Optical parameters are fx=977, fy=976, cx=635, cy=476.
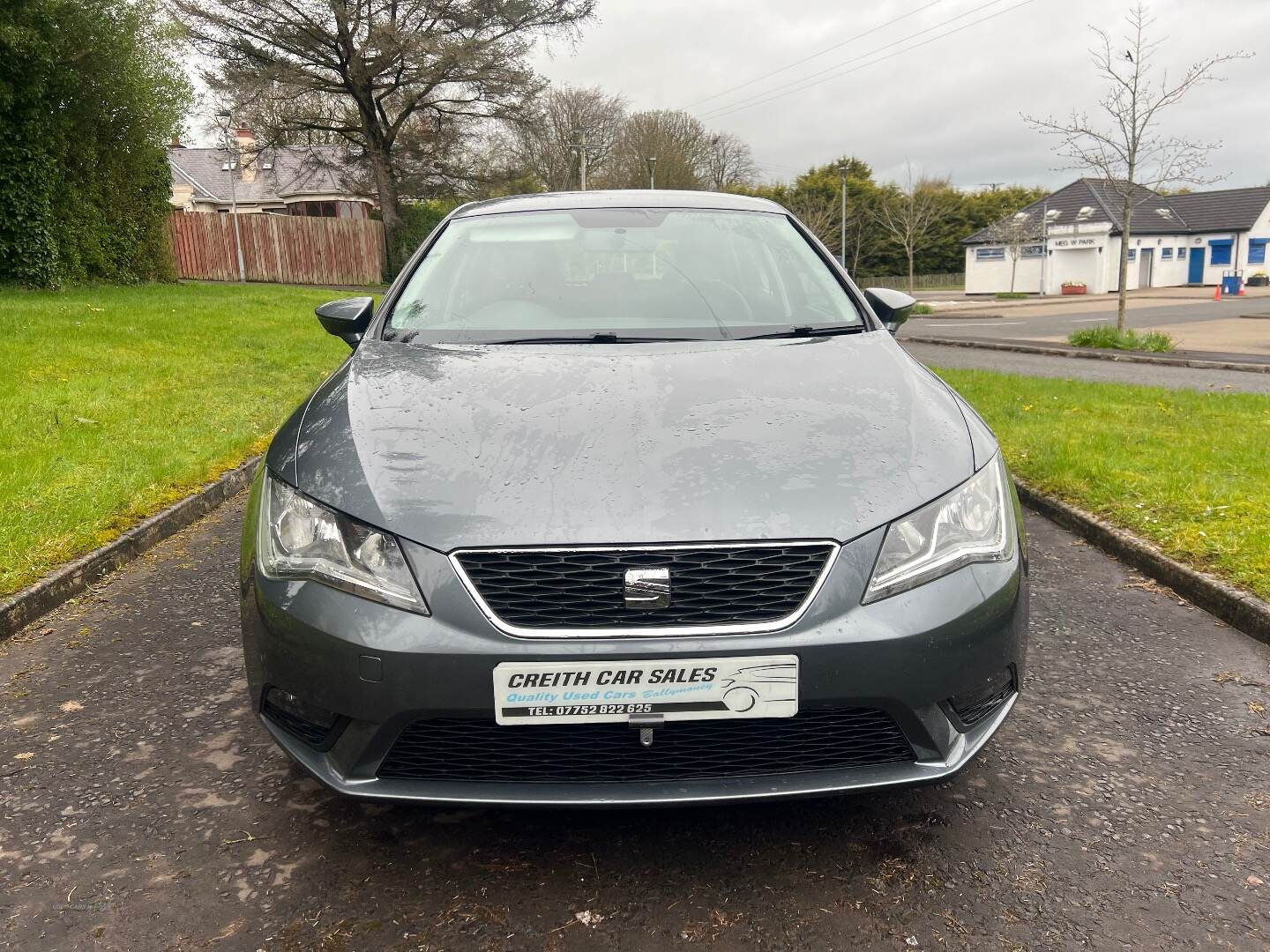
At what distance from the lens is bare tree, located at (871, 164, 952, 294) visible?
49.4 meters

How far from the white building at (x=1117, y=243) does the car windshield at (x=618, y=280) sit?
158ft

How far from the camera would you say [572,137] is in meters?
45.6

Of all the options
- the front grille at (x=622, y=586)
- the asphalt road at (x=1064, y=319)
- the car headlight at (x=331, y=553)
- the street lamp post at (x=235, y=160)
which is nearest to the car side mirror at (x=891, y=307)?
the front grille at (x=622, y=586)

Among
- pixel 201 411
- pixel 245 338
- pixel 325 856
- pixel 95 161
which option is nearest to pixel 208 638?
pixel 325 856

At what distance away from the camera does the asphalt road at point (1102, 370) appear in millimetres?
11086

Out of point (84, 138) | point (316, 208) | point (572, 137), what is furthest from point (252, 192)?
point (84, 138)

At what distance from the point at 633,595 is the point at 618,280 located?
1.66 m

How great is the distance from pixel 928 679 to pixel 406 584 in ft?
3.45

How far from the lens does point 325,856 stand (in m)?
2.17

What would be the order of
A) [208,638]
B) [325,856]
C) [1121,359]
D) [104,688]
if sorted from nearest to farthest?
1. [325,856]
2. [104,688]
3. [208,638]
4. [1121,359]

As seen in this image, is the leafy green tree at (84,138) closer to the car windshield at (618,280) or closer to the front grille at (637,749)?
the car windshield at (618,280)

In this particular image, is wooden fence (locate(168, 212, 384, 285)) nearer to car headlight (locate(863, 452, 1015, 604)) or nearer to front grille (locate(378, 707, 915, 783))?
front grille (locate(378, 707, 915, 783))

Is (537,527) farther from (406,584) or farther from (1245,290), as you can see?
(1245,290)

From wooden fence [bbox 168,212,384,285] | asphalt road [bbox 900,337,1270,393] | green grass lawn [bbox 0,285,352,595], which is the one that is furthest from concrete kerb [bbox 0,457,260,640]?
wooden fence [bbox 168,212,384,285]
